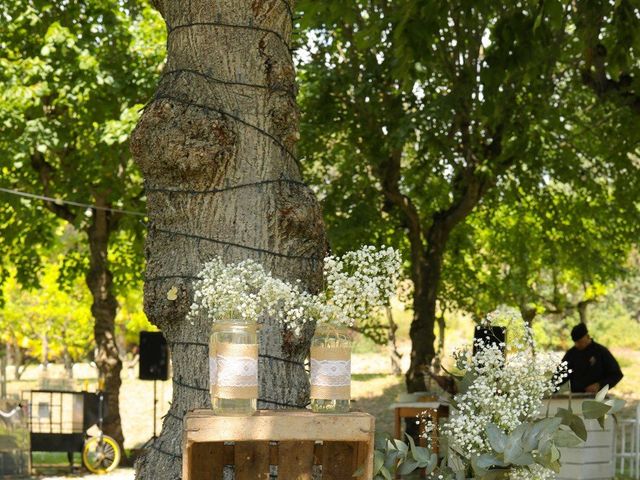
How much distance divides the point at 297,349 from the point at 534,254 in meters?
16.0

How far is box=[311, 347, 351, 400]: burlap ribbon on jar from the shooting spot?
2.90 metres

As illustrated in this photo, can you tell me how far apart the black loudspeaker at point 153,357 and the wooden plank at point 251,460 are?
11.8 metres

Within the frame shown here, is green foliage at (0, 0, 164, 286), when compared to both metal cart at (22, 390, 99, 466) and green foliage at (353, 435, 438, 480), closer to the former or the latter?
metal cart at (22, 390, 99, 466)

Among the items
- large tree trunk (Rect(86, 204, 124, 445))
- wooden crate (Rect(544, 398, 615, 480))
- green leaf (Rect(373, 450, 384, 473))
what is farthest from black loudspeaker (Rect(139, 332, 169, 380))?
green leaf (Rect(373, 450, 384, 473))

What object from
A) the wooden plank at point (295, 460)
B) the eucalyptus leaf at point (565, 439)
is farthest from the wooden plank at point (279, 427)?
the eucalyptus leaf at point (565, 439)

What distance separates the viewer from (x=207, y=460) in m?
3.09

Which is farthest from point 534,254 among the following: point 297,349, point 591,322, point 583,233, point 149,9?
point 297,349

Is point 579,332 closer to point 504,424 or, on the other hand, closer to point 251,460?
point 504,424

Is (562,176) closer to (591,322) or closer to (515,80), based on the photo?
(515,80)

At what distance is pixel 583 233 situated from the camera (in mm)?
16141

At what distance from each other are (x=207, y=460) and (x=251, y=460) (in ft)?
0.43

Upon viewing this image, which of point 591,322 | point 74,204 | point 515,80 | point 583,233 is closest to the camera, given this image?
point 515,80

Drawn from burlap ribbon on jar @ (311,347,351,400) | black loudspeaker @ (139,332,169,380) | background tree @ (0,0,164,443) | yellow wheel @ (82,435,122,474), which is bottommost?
yellow wheel @ (82,435,122,474)

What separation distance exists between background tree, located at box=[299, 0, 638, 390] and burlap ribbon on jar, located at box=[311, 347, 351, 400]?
874cm
